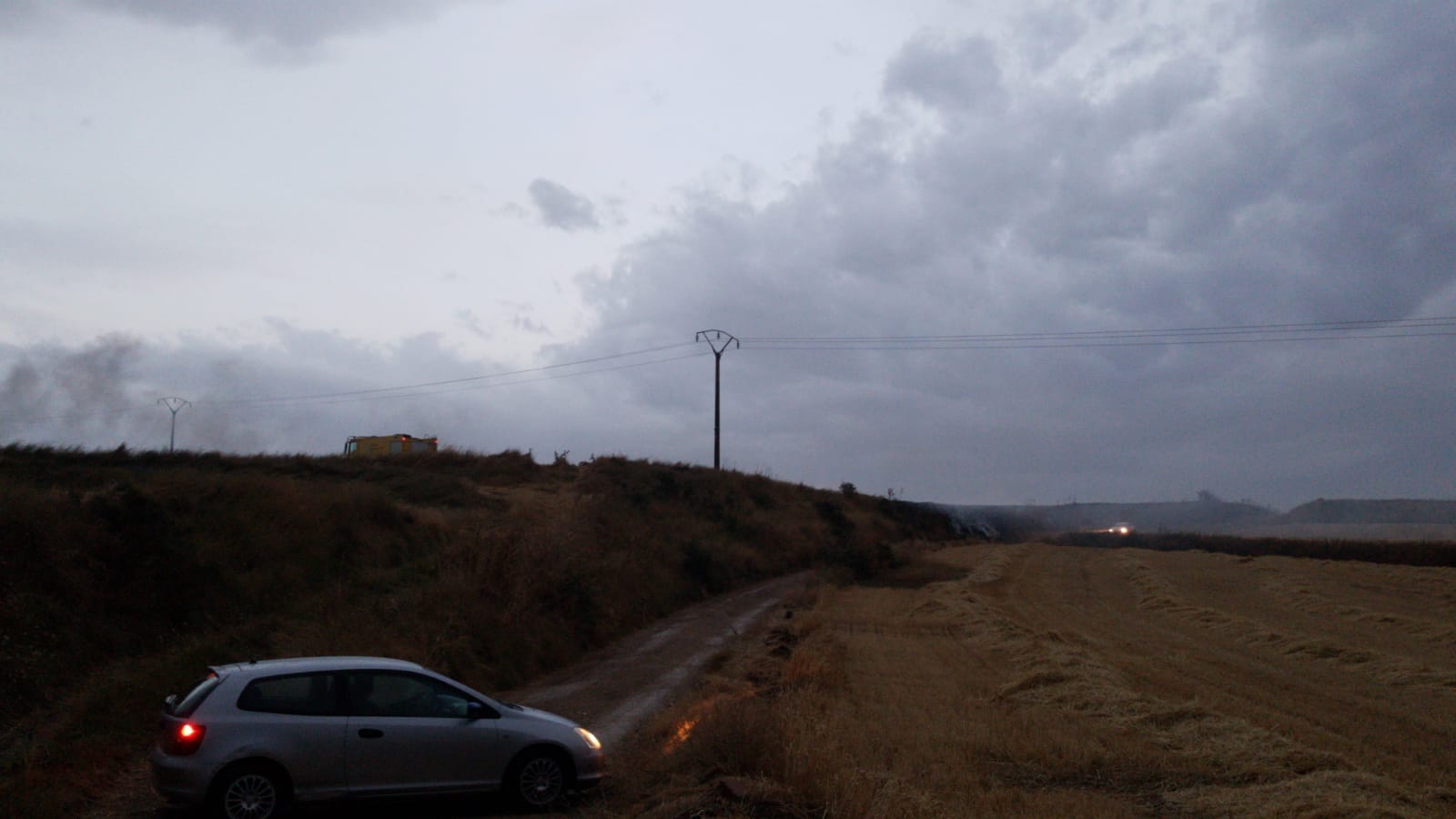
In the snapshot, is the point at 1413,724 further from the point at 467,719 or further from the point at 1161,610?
the point at 1161,610

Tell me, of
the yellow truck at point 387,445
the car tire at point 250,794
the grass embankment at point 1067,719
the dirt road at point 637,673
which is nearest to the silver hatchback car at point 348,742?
the car tire at point 250,794

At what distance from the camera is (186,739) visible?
966 cm

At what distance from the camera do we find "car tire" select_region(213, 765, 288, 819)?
964 cm

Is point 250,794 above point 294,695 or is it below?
below

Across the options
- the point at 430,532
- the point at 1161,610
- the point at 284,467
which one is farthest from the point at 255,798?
the point at 284,467

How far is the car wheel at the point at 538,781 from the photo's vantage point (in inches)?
435

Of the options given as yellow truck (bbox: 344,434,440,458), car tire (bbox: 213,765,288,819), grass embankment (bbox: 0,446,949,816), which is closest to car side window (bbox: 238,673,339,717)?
car tire (bbox: 213,765,288,819)

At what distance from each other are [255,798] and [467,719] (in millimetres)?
2150

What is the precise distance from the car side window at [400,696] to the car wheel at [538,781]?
903 mm

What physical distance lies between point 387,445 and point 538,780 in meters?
50.5

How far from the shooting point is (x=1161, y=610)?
3350 cm

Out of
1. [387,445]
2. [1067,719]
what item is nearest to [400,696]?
[1067,719]

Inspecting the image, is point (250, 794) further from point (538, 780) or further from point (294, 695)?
point (538, 780)

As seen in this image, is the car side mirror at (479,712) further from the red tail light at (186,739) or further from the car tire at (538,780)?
the red tail light at (186,739)
